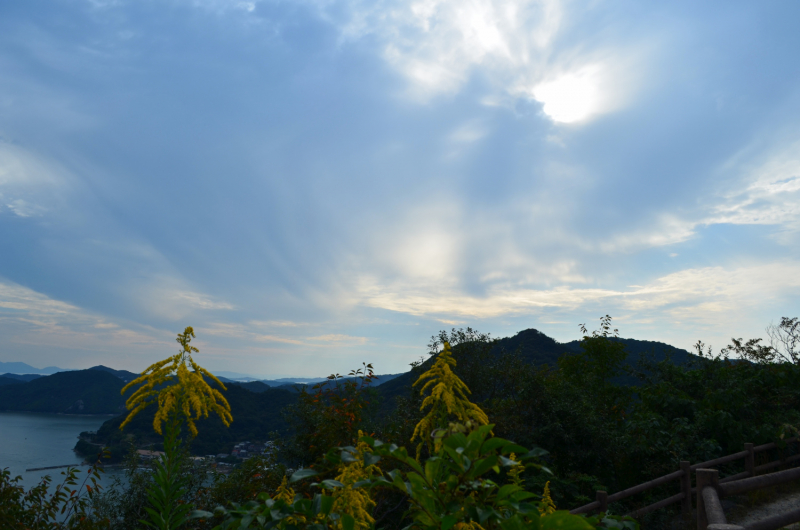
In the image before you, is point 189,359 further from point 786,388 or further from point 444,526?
point 786,388

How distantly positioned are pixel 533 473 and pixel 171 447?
756 centimetres

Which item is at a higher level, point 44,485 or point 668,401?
point 668,401

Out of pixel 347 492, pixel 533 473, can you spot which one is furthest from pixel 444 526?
pixel 533 473

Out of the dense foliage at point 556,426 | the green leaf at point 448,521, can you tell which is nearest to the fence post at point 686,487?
the dense foliage at point 556,426

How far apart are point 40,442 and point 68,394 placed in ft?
130

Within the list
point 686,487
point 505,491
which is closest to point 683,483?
point 686,487

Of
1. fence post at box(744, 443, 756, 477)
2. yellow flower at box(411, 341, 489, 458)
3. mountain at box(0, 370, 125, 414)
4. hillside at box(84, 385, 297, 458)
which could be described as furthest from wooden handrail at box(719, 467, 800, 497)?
mountain at box(0, 370, 125, 414)

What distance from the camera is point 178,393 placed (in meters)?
2.70

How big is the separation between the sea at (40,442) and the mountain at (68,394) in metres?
2.54

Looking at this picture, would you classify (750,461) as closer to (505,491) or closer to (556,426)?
(556,426)

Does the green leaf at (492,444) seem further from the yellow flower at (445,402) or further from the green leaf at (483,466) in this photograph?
the yellow flower at (445,402)

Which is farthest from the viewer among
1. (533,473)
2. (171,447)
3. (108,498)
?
(108,498)

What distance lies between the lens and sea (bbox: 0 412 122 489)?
28656mm

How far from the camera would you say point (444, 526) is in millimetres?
1186
